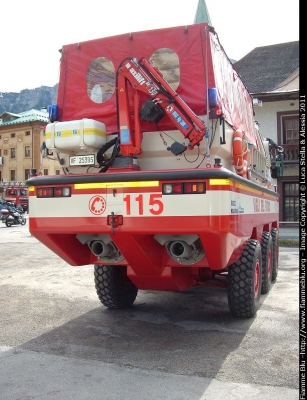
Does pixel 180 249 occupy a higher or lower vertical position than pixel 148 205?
lower

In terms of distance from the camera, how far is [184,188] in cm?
431

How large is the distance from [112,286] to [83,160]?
1.84 m

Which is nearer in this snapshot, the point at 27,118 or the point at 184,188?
the point at 184,188

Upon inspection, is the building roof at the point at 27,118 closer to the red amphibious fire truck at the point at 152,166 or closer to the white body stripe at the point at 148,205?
the red amphibious fire truck at the point at 152,166

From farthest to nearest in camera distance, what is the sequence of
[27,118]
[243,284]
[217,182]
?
[27,118] < [243,284] < [217,182]

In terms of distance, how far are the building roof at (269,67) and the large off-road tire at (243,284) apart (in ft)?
58.2

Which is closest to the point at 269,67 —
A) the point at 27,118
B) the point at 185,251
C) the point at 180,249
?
the point at 180,249

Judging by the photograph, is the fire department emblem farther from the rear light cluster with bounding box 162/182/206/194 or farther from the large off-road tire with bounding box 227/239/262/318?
the large off-road tire with bounding box 227/239/262/318

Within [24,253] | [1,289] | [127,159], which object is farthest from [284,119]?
[127,159]

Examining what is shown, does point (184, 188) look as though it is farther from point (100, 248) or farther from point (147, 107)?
point (100, 248)

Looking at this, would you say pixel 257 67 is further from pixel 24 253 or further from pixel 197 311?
pixel 197 311

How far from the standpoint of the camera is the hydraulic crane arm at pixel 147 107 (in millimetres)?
4699

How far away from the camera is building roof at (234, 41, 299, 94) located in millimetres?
22688

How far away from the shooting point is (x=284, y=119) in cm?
2092
